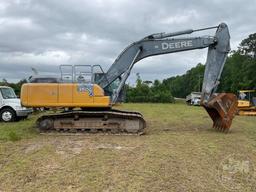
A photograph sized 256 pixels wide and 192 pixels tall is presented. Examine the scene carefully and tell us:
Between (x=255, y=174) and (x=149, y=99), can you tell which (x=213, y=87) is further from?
(x=149, y=99)

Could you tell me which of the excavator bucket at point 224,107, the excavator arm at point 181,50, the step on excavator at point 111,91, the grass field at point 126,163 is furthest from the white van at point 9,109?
the excavator bucket at point 224,107

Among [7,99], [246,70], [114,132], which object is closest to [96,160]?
[114,132]

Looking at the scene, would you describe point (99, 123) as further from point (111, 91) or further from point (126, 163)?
point (126, 163)

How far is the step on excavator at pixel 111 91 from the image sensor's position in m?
12.9

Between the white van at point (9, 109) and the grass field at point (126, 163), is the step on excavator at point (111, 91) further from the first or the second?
the white van at point (9, 109)

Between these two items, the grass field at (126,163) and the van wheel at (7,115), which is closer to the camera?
the grass field at (126,163)

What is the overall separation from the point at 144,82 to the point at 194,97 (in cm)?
1488

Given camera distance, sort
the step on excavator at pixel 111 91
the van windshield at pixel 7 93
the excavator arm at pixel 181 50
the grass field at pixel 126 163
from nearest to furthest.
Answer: the grass field at pixel 126 163, the step on excavator at pixel 111 91, the excavator arm at pixel 181 50, the van windshield at pixel 7 93

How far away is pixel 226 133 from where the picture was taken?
1370 cm

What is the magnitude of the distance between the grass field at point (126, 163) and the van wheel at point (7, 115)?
5496 millimetres

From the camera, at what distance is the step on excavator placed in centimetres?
1288

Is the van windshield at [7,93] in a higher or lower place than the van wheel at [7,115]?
higher

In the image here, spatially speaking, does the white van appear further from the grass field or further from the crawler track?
the grass field

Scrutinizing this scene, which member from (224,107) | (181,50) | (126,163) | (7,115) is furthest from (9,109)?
(126,163)
